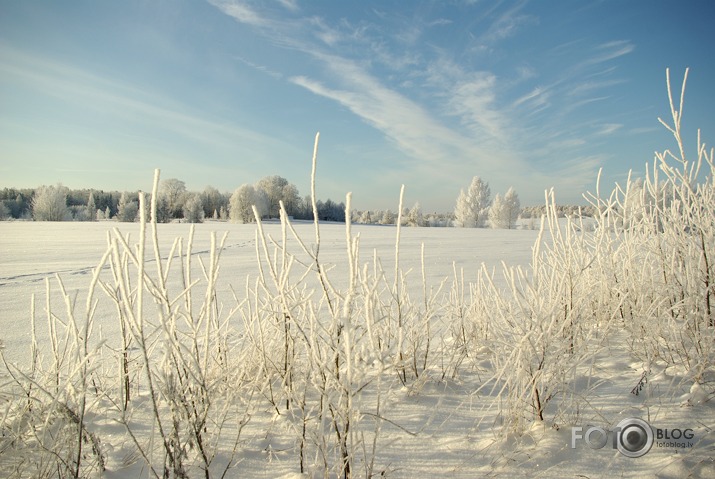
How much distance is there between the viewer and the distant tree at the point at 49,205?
2880cm

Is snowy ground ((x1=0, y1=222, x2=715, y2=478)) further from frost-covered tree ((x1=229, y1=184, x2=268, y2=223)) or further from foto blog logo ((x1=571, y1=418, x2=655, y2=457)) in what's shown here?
frost-covered tree ((x1=229, y1=184, x2=268, y2=223))

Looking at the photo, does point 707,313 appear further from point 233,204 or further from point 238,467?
point 233,204

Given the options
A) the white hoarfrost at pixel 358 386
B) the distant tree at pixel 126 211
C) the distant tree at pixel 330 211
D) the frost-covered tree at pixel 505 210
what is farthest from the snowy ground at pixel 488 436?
the distant tree at pixel 330 211

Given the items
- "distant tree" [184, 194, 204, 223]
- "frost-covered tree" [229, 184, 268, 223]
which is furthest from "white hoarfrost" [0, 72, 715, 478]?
"distant tree" [184, 194, 204, 223]

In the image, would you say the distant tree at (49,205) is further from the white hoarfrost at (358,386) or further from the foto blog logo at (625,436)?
the foto blog logo at (625,436)

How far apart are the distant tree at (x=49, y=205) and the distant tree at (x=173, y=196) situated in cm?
854

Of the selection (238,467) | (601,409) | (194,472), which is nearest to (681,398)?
(601,409)

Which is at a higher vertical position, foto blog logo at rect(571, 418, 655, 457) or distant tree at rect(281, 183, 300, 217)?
distant tree at rect(281, 183, 300, 217)

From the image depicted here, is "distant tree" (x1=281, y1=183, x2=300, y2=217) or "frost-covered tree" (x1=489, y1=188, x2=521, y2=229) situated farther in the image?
"distant tree" (x1=281, y1=183, x2=300, y2=217)

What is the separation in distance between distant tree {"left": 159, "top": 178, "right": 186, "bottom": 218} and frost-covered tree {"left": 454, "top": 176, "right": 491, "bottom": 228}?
3359cm

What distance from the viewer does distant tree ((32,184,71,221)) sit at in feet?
94.5

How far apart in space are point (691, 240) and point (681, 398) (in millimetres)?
1194

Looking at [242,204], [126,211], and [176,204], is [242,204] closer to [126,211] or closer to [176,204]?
[176,204]

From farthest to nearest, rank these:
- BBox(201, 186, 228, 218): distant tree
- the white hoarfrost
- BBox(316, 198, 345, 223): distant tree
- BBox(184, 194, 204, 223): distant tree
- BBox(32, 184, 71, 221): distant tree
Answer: BBox(316, 198, 345, 223): distant tree → BBox(201, 186, 228, 218): distant tree → BBox(184, 194, 204, 223): distant tree → BBox(32, 184, 71, 221): distant tree → the white hoarfrost
